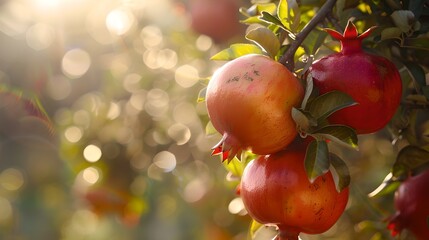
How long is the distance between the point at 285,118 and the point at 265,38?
4.8 inches

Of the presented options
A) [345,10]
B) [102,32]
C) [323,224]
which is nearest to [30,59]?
[102,32]

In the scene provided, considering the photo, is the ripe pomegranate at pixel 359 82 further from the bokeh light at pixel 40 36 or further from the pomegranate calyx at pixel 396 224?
the bokeh light at pixel 40 36

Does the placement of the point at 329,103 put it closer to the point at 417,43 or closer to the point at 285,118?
the point at 285,118

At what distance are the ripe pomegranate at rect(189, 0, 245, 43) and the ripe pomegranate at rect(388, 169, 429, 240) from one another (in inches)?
35.4

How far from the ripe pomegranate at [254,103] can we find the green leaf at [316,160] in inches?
1.1

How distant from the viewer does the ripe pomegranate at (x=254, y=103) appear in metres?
0.82

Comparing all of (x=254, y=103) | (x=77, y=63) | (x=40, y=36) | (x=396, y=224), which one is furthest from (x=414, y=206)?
(x=77, y=63)

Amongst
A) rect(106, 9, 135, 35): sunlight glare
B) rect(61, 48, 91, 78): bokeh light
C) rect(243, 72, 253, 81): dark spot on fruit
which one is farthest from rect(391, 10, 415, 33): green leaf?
rect(61, 48, 91, 78): bokeh light

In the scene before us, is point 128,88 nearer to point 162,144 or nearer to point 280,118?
point 162,144

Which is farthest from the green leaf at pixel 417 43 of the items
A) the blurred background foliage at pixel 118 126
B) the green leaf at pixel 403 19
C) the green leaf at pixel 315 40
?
the blurred background foliage at pixel 118 126

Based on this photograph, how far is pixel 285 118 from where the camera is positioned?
834mm

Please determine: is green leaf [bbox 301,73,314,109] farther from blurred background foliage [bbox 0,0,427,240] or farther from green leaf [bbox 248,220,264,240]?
blurred background foliage [bbox 0,0,427,240]

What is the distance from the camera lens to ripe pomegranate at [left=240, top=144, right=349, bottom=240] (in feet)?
2.84

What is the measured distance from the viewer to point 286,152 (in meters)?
0.89
